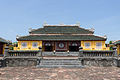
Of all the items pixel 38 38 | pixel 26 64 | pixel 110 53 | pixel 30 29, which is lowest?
pixel 26 64

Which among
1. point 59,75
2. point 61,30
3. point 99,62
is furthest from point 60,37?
point 59,75

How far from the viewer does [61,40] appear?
23297mm

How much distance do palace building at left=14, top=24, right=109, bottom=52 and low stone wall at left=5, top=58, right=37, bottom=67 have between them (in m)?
11.6

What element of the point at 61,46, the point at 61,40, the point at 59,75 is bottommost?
the point at 59,75

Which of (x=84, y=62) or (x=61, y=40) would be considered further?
(x=61, y=40)

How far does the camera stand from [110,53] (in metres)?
12.5

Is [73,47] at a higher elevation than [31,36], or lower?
lower

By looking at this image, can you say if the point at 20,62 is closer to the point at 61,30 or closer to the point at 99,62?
the point at 99,62

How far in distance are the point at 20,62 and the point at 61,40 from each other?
41.1 ft

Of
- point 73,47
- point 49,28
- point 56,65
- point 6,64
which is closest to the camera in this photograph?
point 56,65

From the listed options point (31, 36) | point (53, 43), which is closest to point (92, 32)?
point (53, 43)

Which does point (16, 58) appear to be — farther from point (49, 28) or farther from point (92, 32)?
point (92, 32)

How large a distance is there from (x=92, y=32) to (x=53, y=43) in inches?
418

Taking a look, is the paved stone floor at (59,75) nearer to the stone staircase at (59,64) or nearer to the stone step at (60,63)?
the stone staircase at (59,64)
